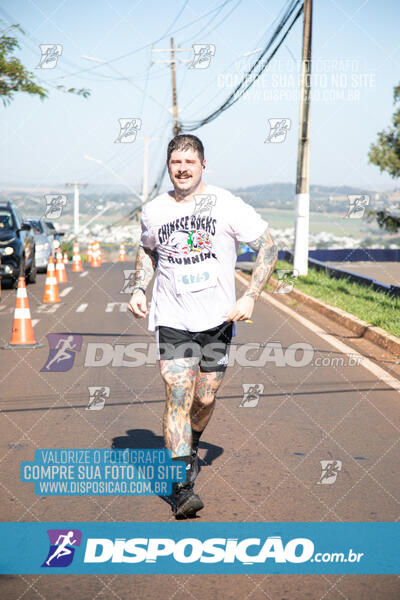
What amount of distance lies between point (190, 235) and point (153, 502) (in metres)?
1.57

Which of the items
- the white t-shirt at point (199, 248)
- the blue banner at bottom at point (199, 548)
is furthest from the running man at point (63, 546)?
the white t-shirt at point (199, 248)

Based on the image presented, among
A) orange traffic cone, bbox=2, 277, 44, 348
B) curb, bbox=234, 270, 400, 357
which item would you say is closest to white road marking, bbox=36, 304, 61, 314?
orange traffic cone, bbox=2, 277, 44, 348

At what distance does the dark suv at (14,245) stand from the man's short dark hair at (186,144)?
49.5ft

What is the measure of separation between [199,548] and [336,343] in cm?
743

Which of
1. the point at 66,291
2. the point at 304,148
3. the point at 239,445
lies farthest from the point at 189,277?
the point at 304,148

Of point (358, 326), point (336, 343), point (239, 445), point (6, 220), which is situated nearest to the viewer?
point (239, 445)

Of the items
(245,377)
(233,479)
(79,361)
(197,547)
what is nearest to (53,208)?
(79,361)

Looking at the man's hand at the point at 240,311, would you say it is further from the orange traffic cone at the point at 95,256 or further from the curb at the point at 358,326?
the orange traffic cone at the point at 95,256

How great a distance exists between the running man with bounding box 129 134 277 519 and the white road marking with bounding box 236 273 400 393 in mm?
3889

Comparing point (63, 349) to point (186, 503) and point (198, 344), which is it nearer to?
point (198, 344)

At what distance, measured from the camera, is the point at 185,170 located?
4.67 meters

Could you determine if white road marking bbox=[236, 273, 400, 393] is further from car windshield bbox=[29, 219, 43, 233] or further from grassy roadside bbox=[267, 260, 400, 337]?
car windshield bbox=[29, 219, 43, 233]

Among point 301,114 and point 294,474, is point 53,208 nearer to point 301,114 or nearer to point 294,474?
point 301,114

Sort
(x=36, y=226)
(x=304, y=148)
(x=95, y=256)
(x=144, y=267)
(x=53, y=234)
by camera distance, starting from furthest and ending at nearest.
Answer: (x=95, y=256), (x=53, y=234), (x=36, y=226), (x=304, y=148), (x=144, y=267)
